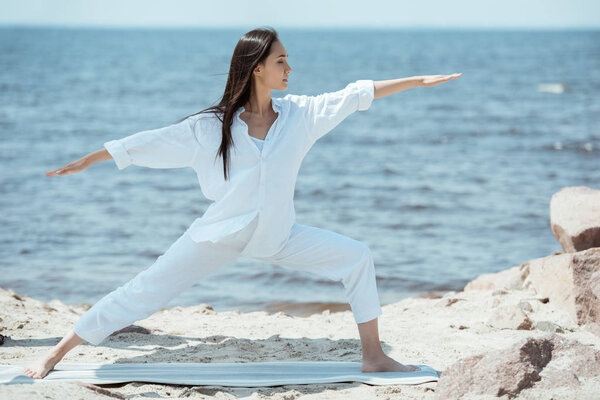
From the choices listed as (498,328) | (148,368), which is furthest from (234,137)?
(498,328)

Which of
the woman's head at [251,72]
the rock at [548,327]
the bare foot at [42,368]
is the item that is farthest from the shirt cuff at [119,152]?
the rock at [548,327]

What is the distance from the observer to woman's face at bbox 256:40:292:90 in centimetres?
395

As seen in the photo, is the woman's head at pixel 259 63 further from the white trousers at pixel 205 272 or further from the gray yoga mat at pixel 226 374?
the gray yoga mat at pixel 226 374

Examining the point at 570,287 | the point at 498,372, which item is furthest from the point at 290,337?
the point at 570,287

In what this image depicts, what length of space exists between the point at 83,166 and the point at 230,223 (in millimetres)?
858

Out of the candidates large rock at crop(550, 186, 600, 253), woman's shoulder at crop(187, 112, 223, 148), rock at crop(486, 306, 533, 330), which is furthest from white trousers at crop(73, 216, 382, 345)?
large rock at crop(550, 186, 600, 253)

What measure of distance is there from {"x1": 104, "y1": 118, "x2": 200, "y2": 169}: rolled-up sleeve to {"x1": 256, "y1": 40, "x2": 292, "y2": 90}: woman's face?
0.51 metres

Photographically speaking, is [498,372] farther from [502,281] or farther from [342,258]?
[502,281]

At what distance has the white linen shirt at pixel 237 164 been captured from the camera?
389cm

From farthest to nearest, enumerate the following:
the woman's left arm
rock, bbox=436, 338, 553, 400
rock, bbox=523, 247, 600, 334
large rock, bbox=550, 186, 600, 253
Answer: large rock, bbox=550, 186, 600, 253 → rock, bbox=523, 247, 600, 334 → the woman's left arm → rock, bbox=436, 338, 553, 400

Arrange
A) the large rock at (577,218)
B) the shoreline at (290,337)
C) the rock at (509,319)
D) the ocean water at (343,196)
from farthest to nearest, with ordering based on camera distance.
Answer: the ocean water at (343,196), the large rock at (577,218), the rock at (509,319), the shoreline at (290,337)

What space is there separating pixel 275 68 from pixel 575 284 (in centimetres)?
269

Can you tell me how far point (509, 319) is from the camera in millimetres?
5000

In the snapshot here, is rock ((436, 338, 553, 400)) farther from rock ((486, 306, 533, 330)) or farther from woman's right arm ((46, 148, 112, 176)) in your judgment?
woman's right arm ((46, 148, 112, 176))
